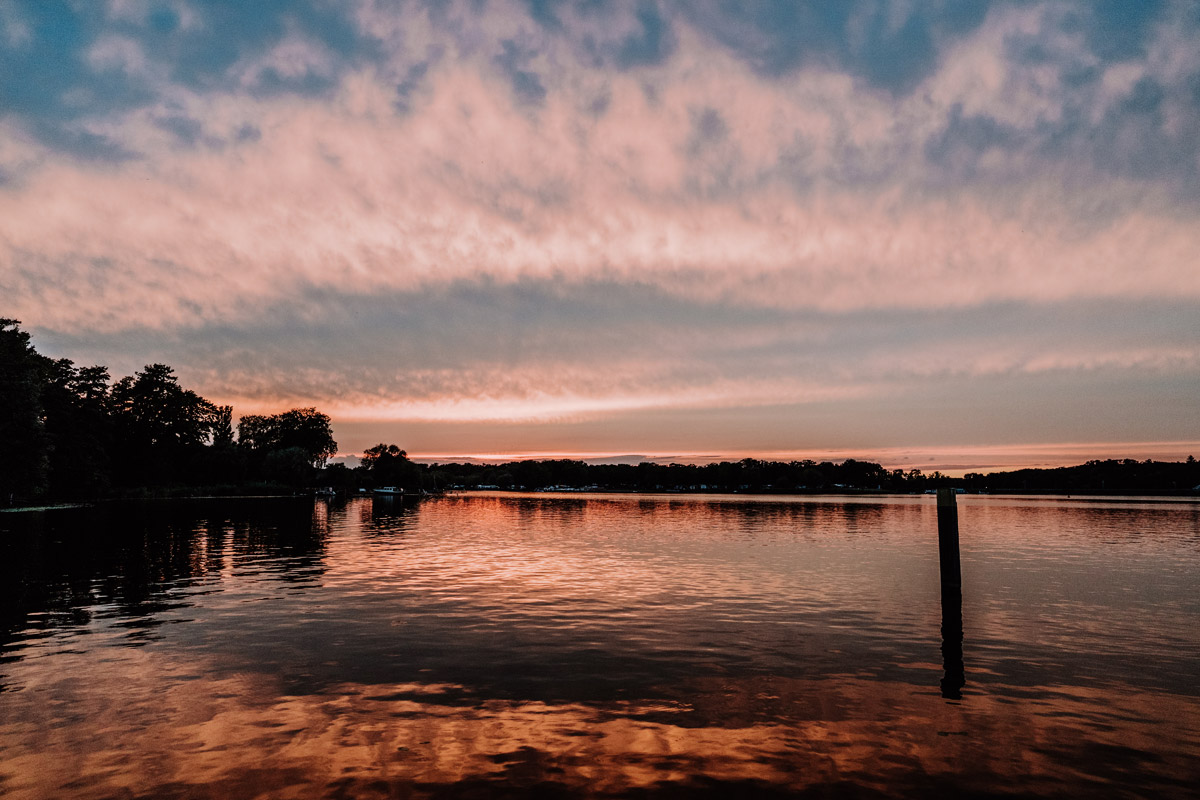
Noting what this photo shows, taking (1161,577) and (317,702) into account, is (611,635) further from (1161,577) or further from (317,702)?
(1161,577)

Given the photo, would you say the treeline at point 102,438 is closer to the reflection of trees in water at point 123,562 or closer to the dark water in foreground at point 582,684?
the reflection of trees in water at point 123,562

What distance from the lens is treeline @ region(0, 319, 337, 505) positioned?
81375 millimetres

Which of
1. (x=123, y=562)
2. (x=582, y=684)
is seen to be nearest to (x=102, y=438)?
(x=123, y=562)

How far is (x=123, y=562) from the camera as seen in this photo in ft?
124

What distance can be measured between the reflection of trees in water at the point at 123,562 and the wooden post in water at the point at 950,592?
24815 mm

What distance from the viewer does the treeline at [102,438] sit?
8138 centimetres

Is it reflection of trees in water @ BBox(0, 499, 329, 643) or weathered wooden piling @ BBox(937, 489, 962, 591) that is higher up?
weathered wooden piling @ BBox(937, 489, 962, 591)

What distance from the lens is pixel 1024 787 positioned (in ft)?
36.3

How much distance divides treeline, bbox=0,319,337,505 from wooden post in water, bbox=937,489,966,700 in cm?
9747

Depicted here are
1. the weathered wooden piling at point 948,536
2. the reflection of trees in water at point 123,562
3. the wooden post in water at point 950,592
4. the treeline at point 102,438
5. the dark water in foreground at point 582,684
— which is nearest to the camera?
the dark water in foreground at point 582,684

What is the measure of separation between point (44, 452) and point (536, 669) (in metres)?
93.9

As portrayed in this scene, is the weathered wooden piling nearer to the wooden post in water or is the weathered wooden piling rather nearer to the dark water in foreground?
the wooden post in water

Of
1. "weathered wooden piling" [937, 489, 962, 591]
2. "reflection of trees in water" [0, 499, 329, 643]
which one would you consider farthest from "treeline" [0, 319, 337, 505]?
"weathered wooden piling" [937, 489, 962, 591]

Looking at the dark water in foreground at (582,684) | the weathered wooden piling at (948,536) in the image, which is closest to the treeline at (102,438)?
the dark water in foreground at (582,684)
